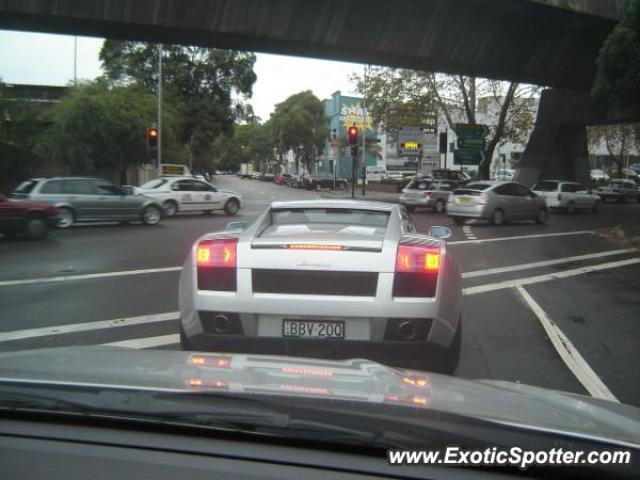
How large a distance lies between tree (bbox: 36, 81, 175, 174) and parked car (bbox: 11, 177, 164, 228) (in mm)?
12533

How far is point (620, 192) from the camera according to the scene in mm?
45625

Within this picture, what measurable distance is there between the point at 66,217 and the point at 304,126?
61978 mm

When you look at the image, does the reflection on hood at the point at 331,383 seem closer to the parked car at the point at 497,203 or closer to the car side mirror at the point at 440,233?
the car side mirror at the point at 440,233

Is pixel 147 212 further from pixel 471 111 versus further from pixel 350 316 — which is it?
pixel 471 111

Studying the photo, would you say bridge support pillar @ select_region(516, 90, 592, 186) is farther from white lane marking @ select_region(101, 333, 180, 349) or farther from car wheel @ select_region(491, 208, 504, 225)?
white lane marking @ select_region(101, 333, 180, 349)

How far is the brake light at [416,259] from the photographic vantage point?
4508 mm

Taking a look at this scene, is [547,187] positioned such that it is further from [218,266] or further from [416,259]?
[218,266]

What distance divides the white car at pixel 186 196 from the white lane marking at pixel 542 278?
1652 centimetres

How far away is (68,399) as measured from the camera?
232cm

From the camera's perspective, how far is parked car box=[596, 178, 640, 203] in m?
45.5

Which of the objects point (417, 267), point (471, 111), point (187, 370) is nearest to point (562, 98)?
point (471, 111)

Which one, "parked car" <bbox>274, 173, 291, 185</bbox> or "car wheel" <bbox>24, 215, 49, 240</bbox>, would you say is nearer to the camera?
"car wheel" <bbox>24, 215, 49, 240</bbox>

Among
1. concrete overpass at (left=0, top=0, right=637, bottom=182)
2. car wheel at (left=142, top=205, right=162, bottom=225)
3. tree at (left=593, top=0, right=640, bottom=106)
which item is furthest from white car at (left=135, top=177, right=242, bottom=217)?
tree at (left=593, top=0, right=640, bottom=106)

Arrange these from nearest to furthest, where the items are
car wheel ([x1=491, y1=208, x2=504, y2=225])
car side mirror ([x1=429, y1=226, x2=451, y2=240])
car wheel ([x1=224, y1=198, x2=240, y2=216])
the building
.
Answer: car side mirror ([x1=429, y1=226, x2=451, y2=240]) < car wheel ([x1=491, y1=208, x2=504, y2=225]) < car wheel ([x1=224, y1=198, x2=240, y2=216]) < the building
